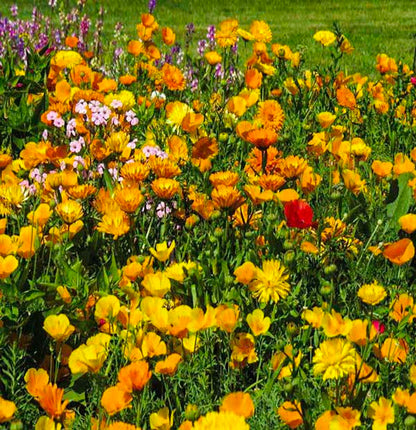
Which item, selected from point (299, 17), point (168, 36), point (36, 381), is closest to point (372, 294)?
point (36, 381)

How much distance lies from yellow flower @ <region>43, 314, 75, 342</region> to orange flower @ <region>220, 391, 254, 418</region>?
467 millimetres

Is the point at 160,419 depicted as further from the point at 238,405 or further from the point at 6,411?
the point at 6,411

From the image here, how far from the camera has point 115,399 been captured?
150 cm

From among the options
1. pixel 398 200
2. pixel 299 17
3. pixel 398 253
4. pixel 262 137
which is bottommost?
pixel 299 17

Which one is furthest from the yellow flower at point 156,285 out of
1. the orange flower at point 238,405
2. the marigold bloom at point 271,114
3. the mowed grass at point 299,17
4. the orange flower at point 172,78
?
the mowed grass at point 299,17

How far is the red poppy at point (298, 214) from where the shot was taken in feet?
6.79

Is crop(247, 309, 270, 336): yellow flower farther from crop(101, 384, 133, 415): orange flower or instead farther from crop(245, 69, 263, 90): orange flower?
crop(245, 69, 263, 90): orange flower

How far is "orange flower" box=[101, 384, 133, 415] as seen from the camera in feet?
4.90

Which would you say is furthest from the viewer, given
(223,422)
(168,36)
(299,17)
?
(299,17)

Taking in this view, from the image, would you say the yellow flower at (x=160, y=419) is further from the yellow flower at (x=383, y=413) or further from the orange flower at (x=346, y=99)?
the orange flower at (x=346, y=99)

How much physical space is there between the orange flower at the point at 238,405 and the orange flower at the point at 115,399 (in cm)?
20

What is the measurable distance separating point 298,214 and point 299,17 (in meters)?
10.7

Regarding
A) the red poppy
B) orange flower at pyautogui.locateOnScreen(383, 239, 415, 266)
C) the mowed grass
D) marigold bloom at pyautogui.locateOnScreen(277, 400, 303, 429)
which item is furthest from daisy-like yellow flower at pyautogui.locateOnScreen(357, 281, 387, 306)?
the mowed grass

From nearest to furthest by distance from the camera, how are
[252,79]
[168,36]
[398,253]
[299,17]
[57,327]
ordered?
[57,327] < [398,253] < [252,79] < [168,36] < [299,17]
